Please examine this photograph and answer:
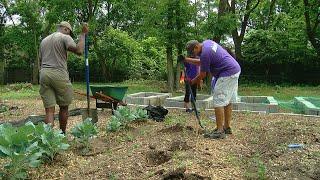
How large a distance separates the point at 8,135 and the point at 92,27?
1490 cm

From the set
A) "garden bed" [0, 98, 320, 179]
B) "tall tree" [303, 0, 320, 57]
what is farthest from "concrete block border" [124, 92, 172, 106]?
"tall tree" [303, 0, 320, 57]

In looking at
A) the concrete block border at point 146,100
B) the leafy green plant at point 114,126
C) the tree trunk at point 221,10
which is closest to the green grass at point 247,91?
the tree trunk at point 221,10

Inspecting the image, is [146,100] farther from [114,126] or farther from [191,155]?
[191,155]

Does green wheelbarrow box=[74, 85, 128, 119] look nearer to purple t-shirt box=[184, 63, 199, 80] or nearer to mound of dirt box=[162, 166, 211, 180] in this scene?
purple t-shirt box=[184, 63, 199, 80]

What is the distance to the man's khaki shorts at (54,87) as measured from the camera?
567 centimetres

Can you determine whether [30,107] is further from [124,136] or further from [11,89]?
[11,89]

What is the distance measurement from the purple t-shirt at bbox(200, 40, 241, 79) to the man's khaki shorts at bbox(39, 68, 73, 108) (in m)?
1.84

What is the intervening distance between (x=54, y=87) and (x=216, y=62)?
2197mm

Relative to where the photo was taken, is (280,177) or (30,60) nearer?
(280,177)

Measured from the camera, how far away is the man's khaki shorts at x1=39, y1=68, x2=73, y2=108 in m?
5.67

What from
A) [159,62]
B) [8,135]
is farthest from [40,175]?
[159,62]

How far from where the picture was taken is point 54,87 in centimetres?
573

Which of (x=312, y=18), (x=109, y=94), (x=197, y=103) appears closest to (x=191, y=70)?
(x=197, y=103)

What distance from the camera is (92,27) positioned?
59.9 feet
